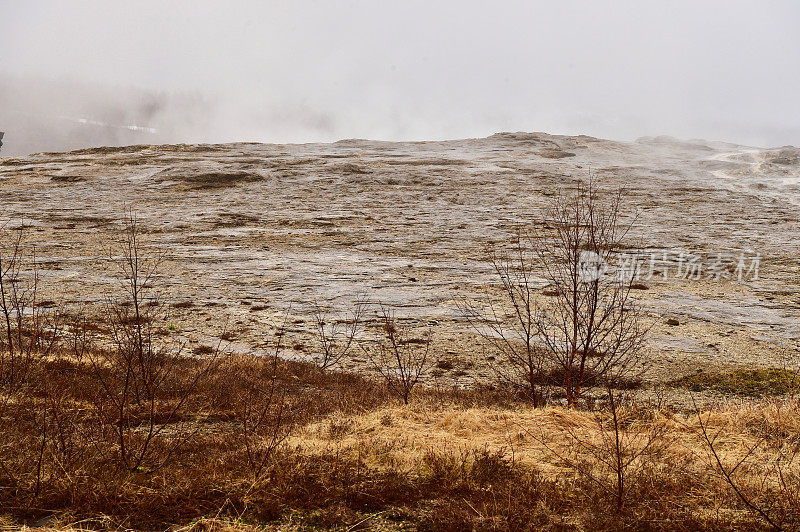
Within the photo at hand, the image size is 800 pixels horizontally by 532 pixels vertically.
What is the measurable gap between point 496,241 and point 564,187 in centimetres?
1430

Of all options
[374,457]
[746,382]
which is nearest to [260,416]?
[374,457]

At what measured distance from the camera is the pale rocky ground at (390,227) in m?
16.2

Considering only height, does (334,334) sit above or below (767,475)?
below

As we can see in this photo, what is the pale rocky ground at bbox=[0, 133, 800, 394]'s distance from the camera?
16.2m

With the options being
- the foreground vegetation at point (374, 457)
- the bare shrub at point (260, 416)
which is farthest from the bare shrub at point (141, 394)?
the bare shrub at point (260, 416)

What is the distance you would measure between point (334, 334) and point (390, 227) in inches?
558

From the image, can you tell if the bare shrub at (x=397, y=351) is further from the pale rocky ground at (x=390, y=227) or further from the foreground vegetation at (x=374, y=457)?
the foreground vegetation at (x=374, y=457)

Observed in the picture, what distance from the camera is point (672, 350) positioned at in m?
13.9

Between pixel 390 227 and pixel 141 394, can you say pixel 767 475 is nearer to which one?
pixel 141 394

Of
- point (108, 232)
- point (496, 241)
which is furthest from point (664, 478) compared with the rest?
point (108, 232)

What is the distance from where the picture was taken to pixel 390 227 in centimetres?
2900

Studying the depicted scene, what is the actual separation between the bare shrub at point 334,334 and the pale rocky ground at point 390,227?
406mm

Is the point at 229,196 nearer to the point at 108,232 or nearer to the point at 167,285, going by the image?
the point at 108,232

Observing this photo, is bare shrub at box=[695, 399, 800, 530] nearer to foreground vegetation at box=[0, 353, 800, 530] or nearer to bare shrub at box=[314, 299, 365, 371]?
foreground vegetation at box=[0, 353, 800, 530]
